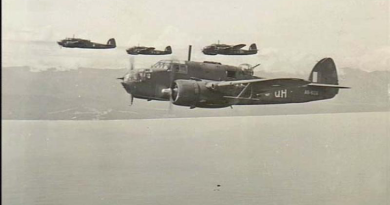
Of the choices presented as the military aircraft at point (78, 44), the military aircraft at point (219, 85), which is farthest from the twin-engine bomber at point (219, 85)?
the military aircraft at point (78, 44)

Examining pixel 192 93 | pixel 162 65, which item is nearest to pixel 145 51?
pixel 162 65

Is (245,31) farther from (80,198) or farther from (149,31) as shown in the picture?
(80,198)

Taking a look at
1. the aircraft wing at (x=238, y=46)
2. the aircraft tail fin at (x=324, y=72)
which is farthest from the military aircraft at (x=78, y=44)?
the aircraft tail fin at (x=324, y=72)

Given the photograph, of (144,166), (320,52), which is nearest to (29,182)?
(144,166)

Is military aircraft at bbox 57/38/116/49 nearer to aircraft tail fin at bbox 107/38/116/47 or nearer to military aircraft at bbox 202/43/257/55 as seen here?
aircraft tail fin at bbox 107/38/116/47

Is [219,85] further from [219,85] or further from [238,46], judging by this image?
[238,46]

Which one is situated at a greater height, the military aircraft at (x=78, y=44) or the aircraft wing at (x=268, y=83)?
the military aircraft at (x=78, y=44)

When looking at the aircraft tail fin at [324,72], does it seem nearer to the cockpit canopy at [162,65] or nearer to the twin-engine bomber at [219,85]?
the twin-engine bomber at [219,85]

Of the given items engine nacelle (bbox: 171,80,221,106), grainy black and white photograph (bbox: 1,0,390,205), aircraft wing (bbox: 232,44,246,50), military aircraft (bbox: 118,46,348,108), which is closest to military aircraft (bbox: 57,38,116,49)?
grainy black and white photograph (bbox: 1,0,390,205)

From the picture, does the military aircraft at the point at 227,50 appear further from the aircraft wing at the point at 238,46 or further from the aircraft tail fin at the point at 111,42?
the aircraft tail fin at the point at 111,42
